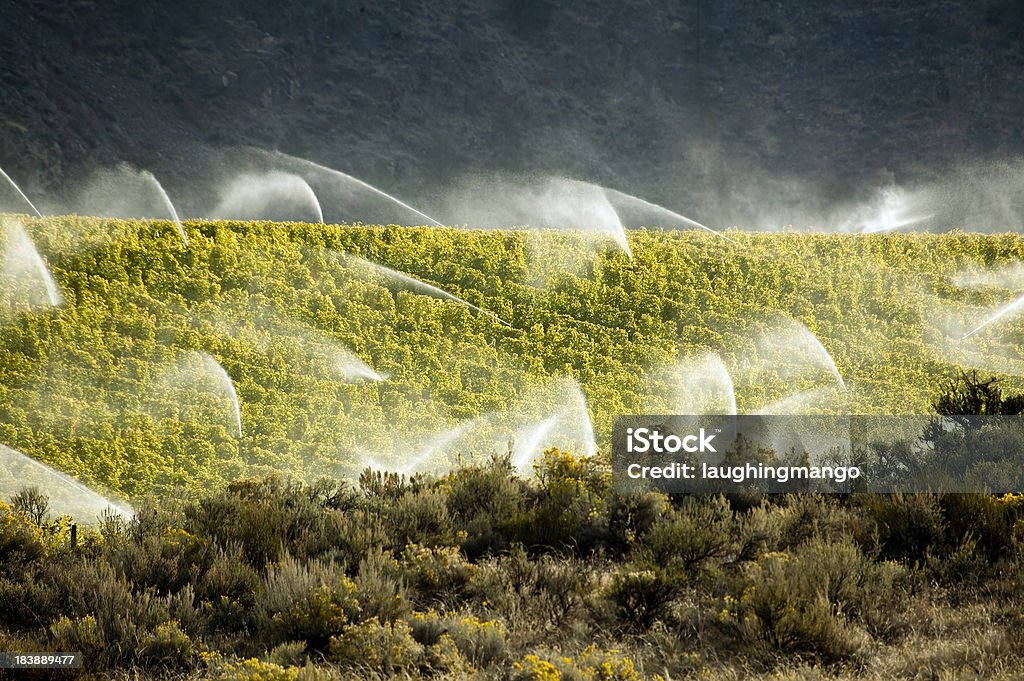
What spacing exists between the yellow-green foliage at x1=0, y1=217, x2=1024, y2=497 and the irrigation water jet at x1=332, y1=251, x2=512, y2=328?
118mm

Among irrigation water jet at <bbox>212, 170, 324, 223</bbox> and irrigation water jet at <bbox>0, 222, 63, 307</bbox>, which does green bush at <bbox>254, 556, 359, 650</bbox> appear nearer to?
irrigation water jet at <bbox>0, 222, 63, 307</bbox>

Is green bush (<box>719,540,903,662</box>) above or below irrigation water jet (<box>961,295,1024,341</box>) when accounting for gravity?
below

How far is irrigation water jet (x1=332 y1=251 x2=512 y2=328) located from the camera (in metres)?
11.2

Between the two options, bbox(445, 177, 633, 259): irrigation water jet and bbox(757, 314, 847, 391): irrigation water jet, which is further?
bbox(445, 177, 633, 259): irrigation water jet

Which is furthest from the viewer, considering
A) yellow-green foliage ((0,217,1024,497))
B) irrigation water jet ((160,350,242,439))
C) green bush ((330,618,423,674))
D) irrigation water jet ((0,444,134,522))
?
irrigation water jet ((160,350,242,439))

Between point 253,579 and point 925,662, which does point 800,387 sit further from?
point 253,579

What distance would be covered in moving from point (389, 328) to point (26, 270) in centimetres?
407

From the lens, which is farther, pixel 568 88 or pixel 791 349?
pixel 568 88

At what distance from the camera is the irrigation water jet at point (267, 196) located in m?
42.4

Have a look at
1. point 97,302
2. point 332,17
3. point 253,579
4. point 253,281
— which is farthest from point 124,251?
point 332,17

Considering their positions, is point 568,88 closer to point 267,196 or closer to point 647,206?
point 647,206

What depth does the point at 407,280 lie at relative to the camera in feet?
37.1
